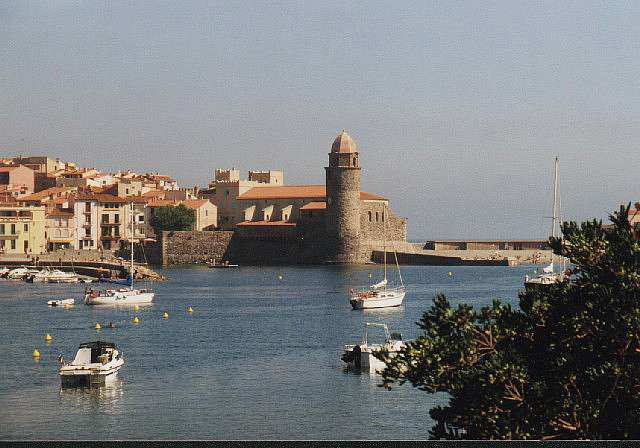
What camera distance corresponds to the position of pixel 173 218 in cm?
9881

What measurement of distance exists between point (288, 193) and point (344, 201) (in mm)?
11963

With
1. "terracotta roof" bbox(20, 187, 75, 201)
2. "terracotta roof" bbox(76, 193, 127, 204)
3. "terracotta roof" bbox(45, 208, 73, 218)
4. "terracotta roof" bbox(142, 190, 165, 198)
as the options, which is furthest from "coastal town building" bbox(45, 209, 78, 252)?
"terracotta roof" bbox(142, 190, 165, 198)

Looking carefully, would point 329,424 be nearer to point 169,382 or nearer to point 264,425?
point 264,425

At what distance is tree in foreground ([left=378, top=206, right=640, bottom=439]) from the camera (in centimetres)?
1113

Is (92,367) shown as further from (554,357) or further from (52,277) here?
(52,277)

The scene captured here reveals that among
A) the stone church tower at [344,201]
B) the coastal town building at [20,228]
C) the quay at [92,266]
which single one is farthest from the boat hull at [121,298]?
the stone church tower at [344,201]

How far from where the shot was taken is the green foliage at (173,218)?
98.7 metres

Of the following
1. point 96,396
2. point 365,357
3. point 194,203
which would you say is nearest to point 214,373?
point 365,357

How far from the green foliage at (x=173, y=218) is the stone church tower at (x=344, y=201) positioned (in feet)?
42.8

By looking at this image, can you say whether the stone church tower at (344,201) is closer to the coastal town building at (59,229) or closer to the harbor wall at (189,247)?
the harbor wall at (189,247)

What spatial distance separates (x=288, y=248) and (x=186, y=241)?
8.64 metres

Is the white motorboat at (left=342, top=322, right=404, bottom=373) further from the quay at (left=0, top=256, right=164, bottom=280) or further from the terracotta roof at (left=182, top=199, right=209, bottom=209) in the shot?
the terracotta roof at (left=182, top=199, right=209, bottom=209)

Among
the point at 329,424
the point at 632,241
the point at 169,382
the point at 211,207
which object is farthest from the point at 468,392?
the point at 211,207

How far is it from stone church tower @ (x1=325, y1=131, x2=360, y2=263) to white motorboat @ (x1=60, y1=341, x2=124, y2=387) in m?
63.1
